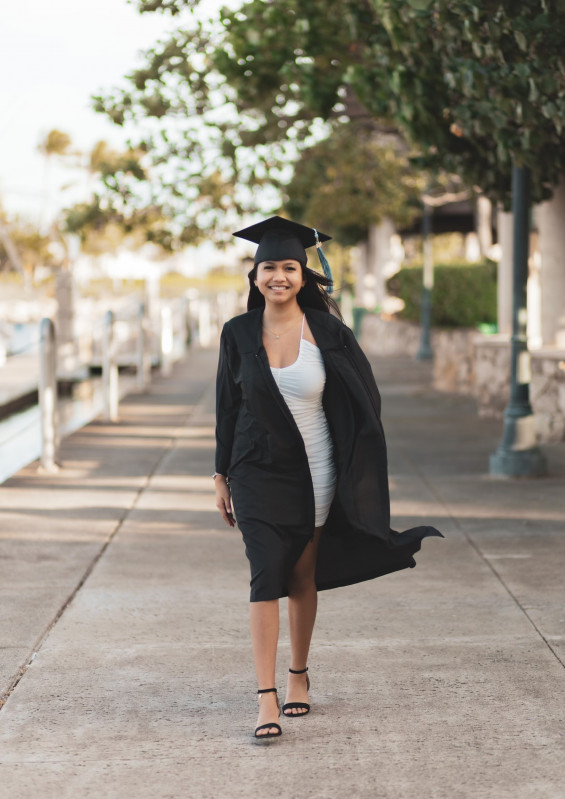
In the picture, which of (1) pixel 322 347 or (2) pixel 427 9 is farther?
(2) pixel 427 9

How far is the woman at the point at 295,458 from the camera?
4.56 meters

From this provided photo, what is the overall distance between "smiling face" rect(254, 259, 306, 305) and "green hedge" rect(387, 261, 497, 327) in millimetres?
23736

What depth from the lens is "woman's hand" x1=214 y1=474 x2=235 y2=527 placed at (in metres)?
4.81

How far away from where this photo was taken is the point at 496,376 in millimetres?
15562

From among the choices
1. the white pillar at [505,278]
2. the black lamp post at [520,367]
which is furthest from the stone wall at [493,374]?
the black lamp post at [520,367]

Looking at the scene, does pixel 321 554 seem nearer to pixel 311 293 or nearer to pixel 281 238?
pixel 311 293

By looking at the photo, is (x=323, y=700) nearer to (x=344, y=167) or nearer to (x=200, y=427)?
(x=200, y=427)

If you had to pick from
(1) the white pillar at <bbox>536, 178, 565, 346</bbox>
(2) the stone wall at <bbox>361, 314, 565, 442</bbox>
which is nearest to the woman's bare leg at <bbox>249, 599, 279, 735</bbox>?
(2) the stone wall at <bbox>361, 314, 565, 442</bbox>

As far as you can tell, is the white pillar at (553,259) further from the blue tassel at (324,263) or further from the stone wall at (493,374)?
the blue tassel at (324,263)

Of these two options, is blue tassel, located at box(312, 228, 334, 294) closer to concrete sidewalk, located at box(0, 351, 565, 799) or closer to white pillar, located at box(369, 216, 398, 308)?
concrete sidewalk, located at box(0, 351, 565, 799)

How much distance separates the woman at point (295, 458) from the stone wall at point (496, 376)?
28.3 feet

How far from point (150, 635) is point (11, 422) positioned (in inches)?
500

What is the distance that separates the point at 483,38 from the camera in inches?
353

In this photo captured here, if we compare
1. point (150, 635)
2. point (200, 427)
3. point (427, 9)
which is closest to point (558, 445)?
point (200, 427)
